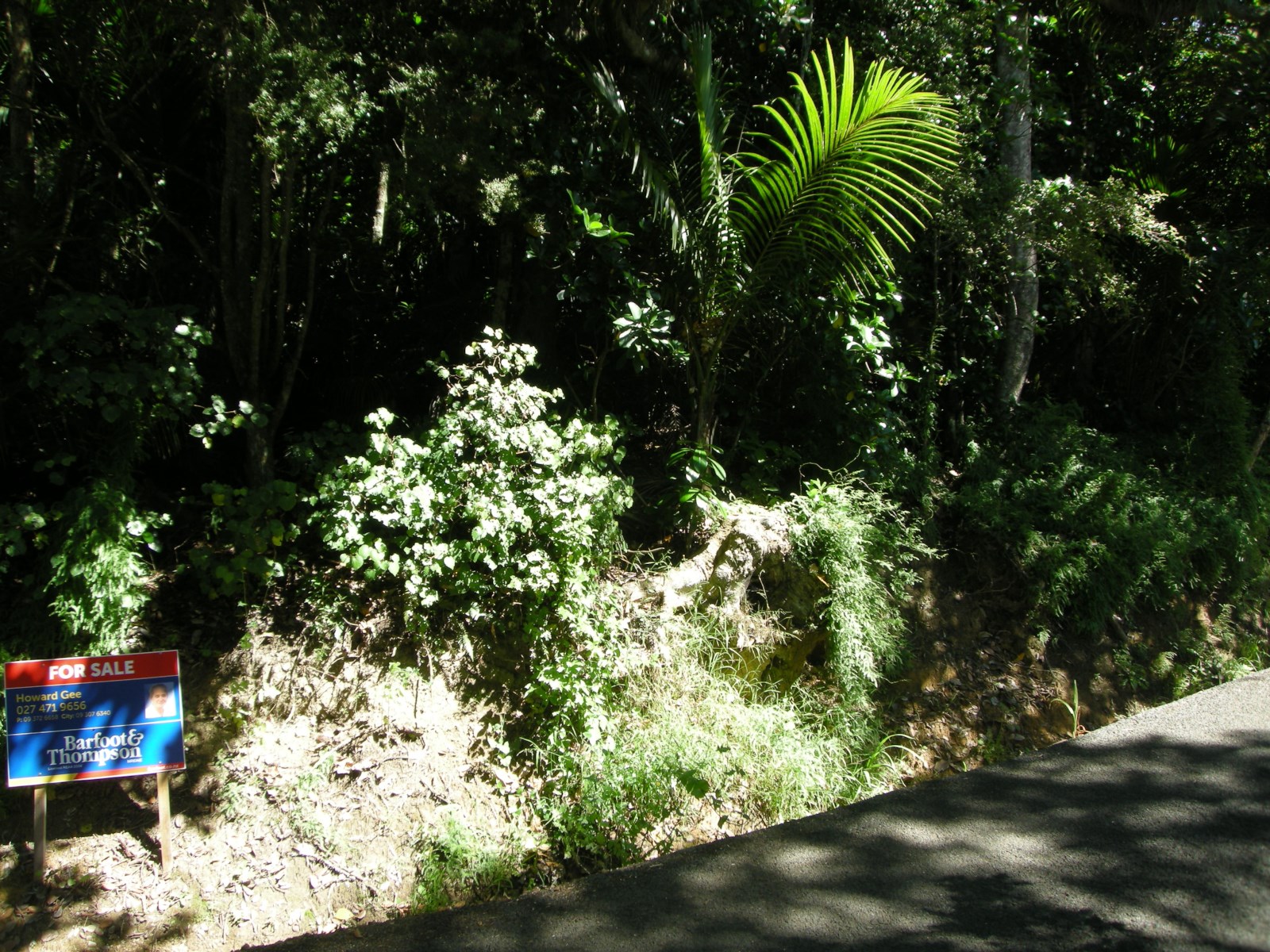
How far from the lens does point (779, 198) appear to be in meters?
5.58

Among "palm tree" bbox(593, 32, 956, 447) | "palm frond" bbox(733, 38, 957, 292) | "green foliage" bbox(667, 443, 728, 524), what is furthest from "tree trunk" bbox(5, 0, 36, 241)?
"palm frond" bbox(733, 38, 957, 292)

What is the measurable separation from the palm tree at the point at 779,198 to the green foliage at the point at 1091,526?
2.27 metres

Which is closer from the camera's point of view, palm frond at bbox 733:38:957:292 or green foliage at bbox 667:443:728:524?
palm frond at bbox 733:38:957:292

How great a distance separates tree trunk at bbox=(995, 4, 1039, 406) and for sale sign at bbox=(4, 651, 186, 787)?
20.8 feet

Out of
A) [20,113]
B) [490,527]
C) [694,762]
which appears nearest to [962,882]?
[694,762]

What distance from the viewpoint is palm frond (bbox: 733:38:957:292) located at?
538 centimetres

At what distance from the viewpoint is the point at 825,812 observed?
13.5ft

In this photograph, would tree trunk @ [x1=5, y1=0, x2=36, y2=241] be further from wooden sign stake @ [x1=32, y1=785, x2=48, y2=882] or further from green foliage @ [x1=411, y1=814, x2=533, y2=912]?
green foliage @ [x1=411, y1=814, x2=533, y2=912]

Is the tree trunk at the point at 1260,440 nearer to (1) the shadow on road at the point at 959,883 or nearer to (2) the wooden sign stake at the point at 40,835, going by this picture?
(1) the shadow on road at the point at 959,883

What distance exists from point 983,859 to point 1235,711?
7.46 feet

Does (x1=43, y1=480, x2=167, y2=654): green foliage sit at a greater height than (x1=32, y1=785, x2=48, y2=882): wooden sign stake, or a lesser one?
greater

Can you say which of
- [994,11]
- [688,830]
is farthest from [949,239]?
[688,830]

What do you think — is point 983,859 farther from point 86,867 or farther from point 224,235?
point 224,235

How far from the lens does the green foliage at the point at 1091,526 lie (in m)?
6.91
